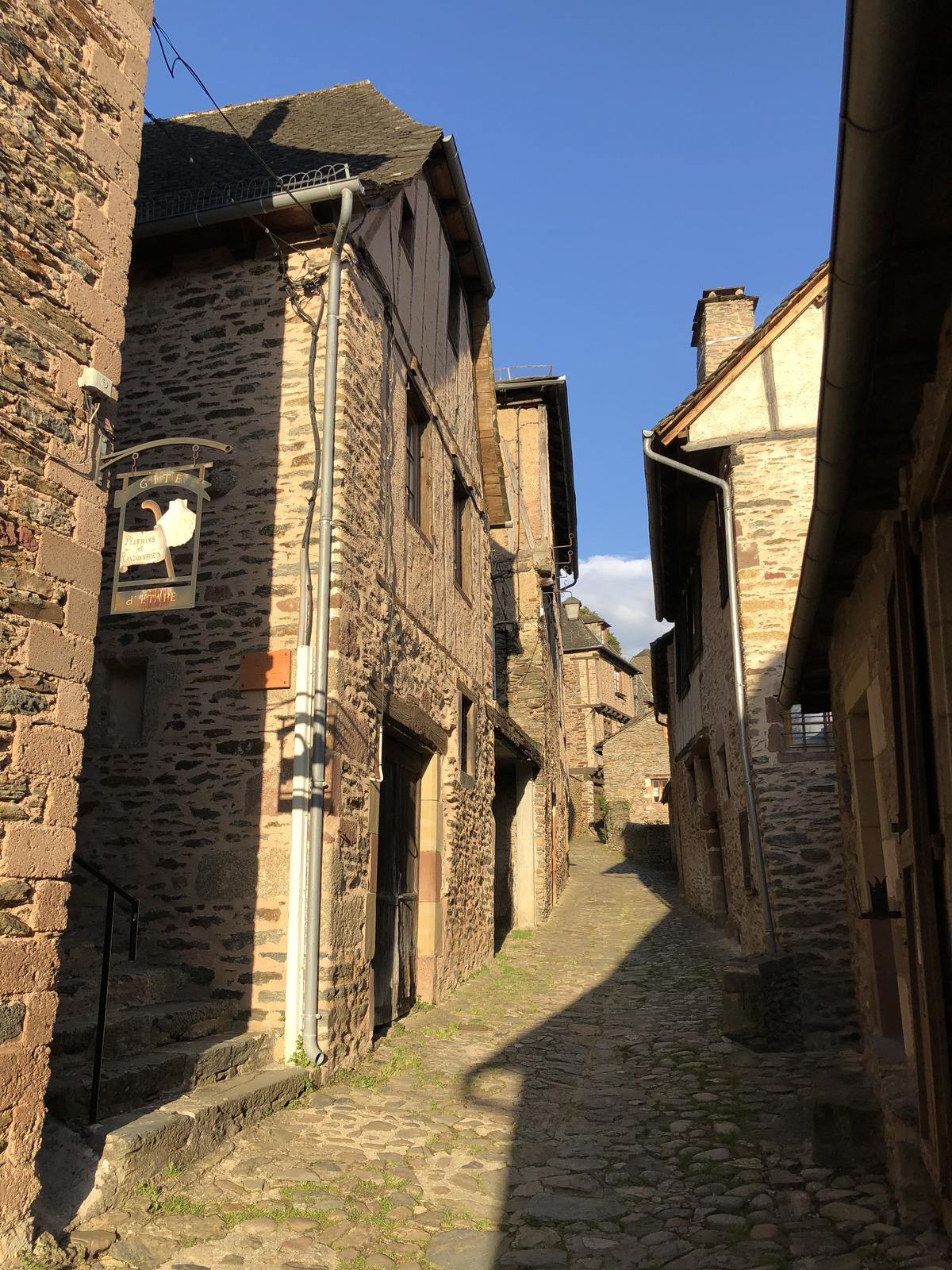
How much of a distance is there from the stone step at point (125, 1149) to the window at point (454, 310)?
7992mm

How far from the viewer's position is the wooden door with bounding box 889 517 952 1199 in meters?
3.23

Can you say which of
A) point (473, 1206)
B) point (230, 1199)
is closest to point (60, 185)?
point (230, 1199)

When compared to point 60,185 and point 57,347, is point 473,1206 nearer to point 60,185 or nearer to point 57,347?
point 57,347

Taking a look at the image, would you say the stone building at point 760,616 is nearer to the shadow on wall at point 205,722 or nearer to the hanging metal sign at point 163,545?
the shadow on wall at point 205,722

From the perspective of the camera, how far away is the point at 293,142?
8.64 m

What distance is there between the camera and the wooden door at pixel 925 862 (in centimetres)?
323

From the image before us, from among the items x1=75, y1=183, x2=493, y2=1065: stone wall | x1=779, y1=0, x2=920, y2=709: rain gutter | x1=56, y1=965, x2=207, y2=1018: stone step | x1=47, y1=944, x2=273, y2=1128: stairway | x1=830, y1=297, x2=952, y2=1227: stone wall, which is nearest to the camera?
x1=779, y1=0, x2=920, y2=709: rain gutter

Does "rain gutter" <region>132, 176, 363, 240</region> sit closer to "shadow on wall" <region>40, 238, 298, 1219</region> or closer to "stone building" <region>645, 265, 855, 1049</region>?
"shadow on wall" <region>40, 238, 298, 1219</region>

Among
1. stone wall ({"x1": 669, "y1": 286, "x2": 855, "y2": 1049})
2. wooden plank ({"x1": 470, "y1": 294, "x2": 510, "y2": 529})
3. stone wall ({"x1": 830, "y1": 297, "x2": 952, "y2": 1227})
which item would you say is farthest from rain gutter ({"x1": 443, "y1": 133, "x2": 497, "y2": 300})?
stone wall ({"x1": 830, "y1": 297, "x2": 952, "y2": 1227})

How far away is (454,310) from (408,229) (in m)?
2.03

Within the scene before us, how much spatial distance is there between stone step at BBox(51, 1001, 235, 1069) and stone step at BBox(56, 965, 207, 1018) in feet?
0.20

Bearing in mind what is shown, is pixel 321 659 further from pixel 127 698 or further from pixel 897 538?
pixel 897 538

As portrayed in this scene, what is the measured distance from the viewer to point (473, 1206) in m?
4.32

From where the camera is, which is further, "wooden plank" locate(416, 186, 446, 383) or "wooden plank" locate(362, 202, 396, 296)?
"wooden plank" locate(416, 186, 446, 383)
